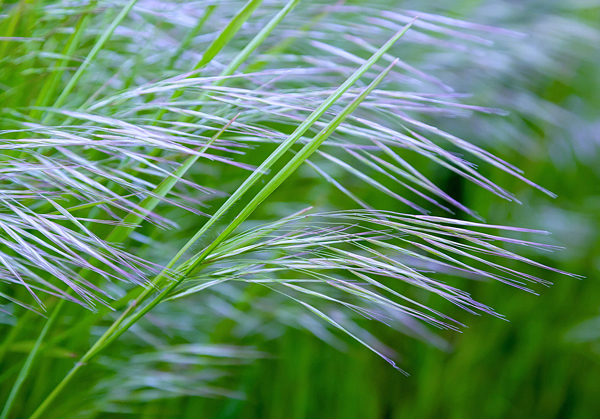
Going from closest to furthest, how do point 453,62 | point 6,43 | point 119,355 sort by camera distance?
point 6,43 → point 119,355 → point 453,62

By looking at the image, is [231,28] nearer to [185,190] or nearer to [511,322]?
[185,190]

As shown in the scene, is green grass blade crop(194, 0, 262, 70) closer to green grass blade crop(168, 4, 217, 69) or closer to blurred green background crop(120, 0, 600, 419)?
green grass blade crop(168, 4, 217, 69)

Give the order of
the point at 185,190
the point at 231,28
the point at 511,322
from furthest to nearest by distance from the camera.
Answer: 1. the point at 511,322
2. the point at 185,190
3. the point at 231,28

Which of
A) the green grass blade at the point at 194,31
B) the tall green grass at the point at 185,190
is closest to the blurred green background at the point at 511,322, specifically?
the tall green grass at the point at 185,190

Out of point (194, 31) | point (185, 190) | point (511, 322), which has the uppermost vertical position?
point (194, 31)

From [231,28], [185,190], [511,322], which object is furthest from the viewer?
[511,322]

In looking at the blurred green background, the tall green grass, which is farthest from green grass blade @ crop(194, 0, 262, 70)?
the blurred green background

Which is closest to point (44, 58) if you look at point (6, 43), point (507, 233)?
point (6, 43)

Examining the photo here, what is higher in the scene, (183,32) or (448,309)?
(183,32)

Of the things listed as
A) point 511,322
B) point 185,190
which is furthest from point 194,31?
point 511,322

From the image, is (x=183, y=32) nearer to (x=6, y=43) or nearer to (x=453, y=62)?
(x=6, y=43)

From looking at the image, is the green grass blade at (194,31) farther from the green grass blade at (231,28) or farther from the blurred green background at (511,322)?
the blurred green background at (511,322)
